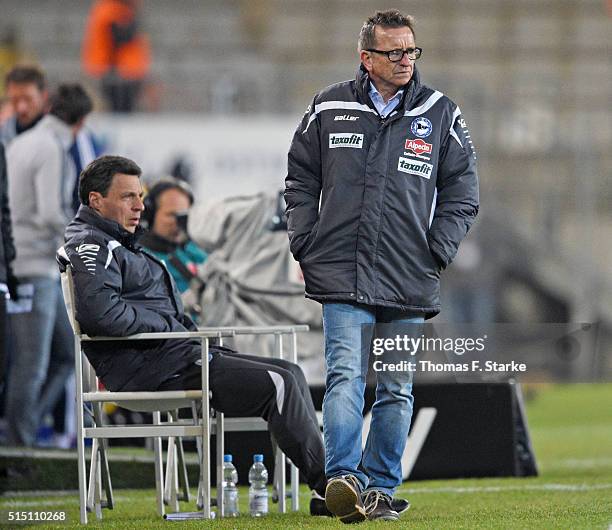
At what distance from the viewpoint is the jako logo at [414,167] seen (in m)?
5.90

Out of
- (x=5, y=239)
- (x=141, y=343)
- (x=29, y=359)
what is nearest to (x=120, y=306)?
(x=141, y=343)

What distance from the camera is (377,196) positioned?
5887 millimetres

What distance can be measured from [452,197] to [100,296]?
1.45 meters

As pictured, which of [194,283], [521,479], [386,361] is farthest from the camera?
[194,283]

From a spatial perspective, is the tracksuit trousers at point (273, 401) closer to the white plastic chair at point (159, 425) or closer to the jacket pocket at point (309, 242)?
the white plastic chair at point (159, 425)

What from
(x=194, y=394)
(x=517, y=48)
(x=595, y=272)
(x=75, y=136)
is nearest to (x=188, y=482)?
(x=194, y=394)

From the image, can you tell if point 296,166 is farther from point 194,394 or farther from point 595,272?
point 595,272

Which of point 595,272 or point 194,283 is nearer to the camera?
point 194,283

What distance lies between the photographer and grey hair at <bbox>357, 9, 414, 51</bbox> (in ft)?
19.6

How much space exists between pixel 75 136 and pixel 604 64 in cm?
1699

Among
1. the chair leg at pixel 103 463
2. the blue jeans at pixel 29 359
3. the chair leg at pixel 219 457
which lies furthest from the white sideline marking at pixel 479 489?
the blue jeans at pixel 29 359

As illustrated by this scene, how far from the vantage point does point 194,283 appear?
892cm

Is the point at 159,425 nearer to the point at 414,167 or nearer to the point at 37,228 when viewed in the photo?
the point at 414,167

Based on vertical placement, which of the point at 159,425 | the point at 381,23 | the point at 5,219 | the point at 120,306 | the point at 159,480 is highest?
the point at 381,23
